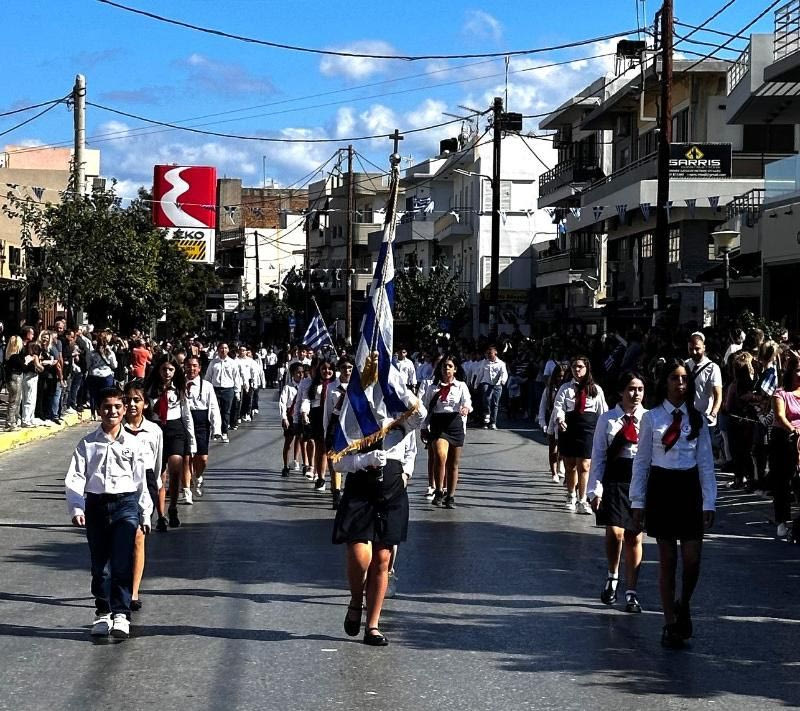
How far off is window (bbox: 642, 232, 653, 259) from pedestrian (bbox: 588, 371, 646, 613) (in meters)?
37.4

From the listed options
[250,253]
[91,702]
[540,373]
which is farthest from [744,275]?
[250,253]

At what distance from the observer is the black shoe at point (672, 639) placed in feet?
27.5

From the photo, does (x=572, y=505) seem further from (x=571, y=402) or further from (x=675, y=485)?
(x=675, y=485)

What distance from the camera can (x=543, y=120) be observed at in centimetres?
6241

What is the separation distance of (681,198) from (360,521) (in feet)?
114

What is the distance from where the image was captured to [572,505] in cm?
1598

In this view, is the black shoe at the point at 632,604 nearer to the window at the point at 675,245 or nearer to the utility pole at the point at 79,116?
the utility pole at the point at 79,116

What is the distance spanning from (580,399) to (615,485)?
5.61m

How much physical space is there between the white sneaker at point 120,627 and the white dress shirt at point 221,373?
606 inches

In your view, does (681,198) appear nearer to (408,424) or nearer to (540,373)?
(540,373)

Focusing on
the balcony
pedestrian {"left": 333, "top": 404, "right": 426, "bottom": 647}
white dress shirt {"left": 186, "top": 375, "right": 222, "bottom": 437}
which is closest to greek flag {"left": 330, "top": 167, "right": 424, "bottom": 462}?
pedestrian {"left": 333, "top": 404, "right": 426, "bottom": 647}

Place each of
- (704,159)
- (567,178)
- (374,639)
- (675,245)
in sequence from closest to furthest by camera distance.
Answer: (374,639), (704,159), (675,245), (567,178)

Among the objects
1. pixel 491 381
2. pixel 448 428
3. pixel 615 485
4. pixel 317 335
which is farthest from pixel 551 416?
pixel 317 335

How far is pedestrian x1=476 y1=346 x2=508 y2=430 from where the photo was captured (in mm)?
30125
